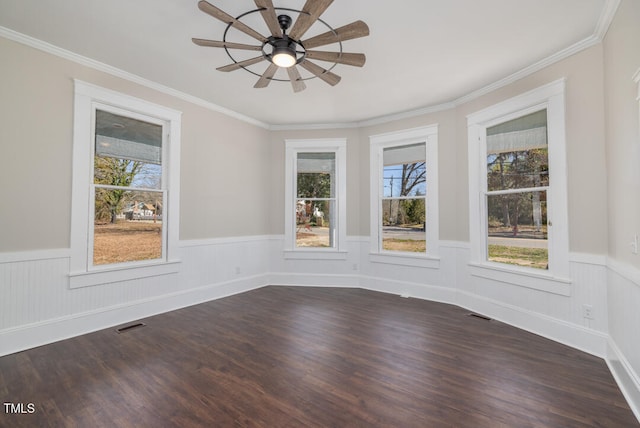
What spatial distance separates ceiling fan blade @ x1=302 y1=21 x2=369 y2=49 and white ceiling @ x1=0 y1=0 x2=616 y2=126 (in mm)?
323

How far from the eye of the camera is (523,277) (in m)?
3.33

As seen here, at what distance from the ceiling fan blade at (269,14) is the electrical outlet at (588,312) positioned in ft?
12.1

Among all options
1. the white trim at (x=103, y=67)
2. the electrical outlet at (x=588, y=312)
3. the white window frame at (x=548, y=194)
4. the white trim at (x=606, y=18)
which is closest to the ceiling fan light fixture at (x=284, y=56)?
the white trim at (x=103, y=67)

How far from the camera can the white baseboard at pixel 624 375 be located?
1927 mm

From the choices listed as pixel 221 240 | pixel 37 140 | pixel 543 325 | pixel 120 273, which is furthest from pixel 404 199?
pixel 37 140

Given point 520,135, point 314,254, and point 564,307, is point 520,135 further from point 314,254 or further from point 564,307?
point 314,254

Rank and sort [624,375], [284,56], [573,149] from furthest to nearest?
[573,149] → [284,56] → [624,375]

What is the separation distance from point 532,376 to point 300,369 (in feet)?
6.04

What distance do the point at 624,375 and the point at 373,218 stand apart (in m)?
3.37

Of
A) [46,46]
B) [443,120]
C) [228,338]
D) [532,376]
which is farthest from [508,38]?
[46,46]

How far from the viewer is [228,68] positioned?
2.73 meters

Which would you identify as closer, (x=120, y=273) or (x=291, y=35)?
(x=291, y=35)

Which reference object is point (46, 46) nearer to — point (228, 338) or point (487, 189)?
point (228, 338)

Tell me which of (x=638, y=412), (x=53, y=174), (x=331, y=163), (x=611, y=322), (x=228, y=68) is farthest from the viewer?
(x=331, y=163)
